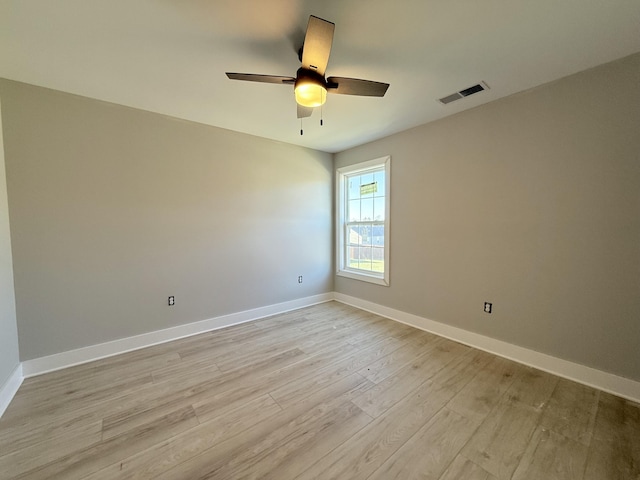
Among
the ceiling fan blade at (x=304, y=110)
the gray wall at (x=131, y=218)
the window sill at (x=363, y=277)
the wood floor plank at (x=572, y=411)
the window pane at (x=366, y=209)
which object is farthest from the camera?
the window pane at (x=366, y=209)

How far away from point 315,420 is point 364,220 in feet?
9.49

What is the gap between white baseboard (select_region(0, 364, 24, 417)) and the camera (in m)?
1.77

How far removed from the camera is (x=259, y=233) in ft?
11.6

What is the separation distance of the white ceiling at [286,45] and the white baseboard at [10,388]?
2.45 meters

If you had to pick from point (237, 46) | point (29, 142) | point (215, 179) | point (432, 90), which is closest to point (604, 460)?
point (432, 90)

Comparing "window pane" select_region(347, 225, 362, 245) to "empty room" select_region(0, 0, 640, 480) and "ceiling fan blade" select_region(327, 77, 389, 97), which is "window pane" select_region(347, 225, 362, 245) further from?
"ceiling fan blade" select_region(327, 77, 389, 97)

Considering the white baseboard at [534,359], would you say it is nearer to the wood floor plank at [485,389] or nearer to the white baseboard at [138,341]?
the wood floor plank at [485,389]

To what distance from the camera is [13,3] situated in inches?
54.1

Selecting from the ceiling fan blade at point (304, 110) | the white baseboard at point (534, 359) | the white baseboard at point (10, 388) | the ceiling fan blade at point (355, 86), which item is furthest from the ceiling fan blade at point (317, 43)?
the white baseboard at point (10, 388)

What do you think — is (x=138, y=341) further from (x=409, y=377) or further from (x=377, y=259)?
(x=377, y=259)

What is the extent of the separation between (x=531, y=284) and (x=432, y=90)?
6.76 feet

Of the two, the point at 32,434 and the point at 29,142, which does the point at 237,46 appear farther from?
the point at 32,434

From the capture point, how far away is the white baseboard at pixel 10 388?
177cm

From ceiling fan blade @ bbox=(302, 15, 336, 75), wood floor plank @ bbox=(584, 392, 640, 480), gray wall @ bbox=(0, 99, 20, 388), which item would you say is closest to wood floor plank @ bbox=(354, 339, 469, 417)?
wood floor plank @ bbox=(584, 392, 640, 480)
